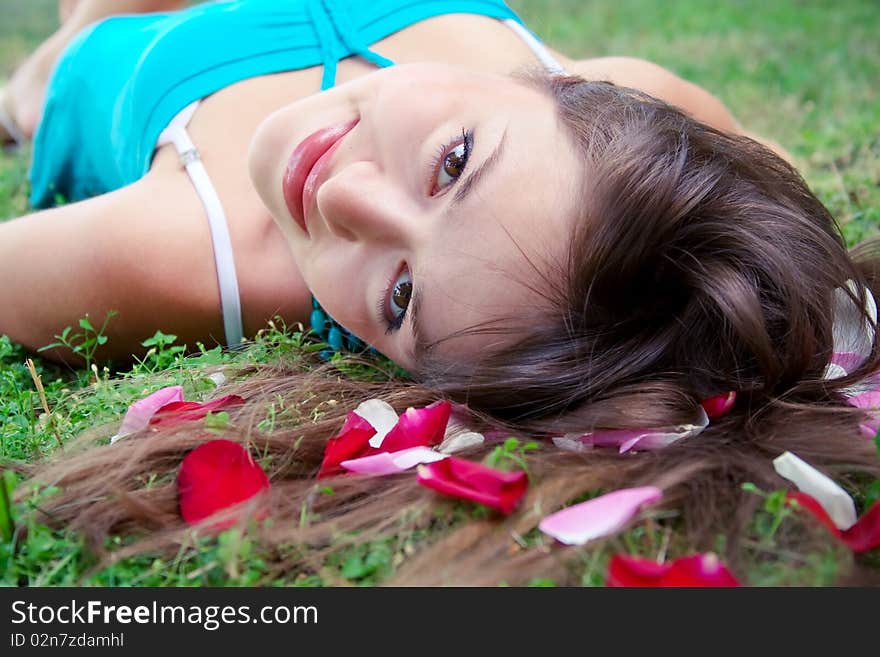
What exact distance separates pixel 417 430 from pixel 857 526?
0.69m

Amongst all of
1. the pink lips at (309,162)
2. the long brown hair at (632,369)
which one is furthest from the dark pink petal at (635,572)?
the pink lips at (309,162)

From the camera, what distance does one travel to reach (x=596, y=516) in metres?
1.29

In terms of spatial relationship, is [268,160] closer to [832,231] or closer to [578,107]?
[578,107]

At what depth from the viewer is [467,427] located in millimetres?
1729

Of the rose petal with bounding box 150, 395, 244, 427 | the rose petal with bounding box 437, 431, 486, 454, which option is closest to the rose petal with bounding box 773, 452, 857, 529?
the rose petal with bounding box 437, 431, 486, 454

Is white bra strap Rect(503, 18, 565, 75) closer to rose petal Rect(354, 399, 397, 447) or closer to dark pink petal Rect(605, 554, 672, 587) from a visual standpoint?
rose petal Rect(354, 399, 397, 447)

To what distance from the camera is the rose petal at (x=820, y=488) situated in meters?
1.33

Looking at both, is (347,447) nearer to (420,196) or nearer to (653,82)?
(420,196)

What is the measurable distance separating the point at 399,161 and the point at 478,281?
0.35 meters

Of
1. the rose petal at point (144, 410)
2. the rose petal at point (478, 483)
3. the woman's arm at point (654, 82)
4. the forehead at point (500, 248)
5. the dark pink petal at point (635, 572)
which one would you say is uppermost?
the woman's arm at point (654, 82)

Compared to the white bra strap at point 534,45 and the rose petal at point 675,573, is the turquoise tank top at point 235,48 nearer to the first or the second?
the white bra strap at point 534,45

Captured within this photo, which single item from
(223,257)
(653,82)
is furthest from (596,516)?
(653,82)

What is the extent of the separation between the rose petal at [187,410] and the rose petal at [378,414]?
237mm
